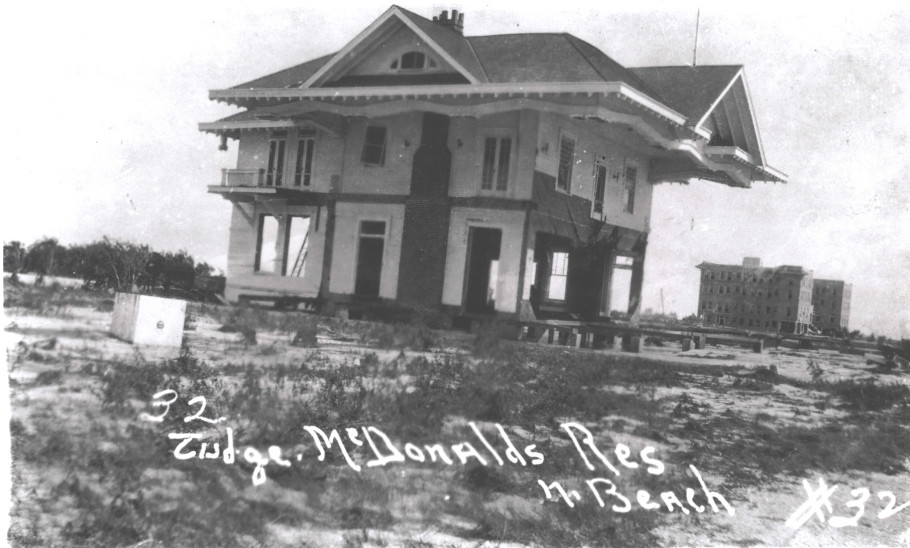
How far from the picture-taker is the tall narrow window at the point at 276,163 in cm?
364

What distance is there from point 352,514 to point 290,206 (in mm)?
1997

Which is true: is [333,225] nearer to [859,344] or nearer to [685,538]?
[685,538]

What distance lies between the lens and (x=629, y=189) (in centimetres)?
380

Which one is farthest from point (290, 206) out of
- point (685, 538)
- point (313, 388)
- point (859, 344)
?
point (859, 344)

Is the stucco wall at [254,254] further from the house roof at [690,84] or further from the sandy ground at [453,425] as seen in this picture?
the house roof at [690,84]

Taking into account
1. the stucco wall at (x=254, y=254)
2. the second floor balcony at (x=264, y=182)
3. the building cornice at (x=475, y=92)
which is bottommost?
the stucco wall at (x=254, y=254)

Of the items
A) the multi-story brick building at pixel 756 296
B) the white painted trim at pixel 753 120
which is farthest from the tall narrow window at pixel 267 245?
the white painted trim at pixel 753 120

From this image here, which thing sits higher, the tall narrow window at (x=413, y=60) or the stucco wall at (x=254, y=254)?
the tall narrow window at (x=413, y=60)

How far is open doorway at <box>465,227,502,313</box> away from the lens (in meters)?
3.44

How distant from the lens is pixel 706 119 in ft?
12.0

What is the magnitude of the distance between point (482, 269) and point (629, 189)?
0.98 metres

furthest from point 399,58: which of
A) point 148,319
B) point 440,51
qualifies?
point 148,319

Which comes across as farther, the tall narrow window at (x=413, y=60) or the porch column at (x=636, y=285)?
the porch column at (x=636, y=285)

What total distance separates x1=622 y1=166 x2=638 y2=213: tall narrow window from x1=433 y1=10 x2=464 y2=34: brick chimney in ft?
4.09
